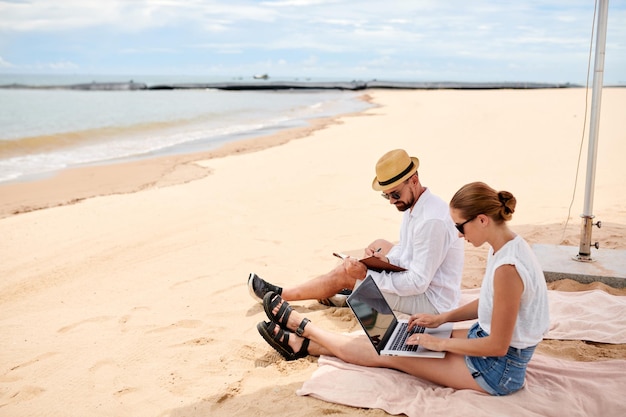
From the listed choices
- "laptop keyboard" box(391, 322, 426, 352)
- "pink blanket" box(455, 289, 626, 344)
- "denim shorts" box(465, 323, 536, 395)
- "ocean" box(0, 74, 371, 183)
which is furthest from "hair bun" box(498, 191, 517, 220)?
"ocean" box(0, 74, 371, 183)

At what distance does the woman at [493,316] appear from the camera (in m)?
2.53

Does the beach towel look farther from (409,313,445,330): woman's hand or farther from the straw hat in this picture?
the straw hat

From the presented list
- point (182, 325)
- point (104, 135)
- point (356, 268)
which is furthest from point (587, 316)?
→ point (104, 135)

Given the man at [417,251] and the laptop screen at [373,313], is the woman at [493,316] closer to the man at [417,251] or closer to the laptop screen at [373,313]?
the laptop screen at [373,313]

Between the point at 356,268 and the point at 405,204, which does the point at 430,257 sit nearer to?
the point at 405,204

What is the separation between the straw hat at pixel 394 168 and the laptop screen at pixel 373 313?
609 mm

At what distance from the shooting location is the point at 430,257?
132 inches

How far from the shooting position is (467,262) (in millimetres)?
5379

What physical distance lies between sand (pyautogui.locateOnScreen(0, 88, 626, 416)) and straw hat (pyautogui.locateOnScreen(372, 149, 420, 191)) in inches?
48.4

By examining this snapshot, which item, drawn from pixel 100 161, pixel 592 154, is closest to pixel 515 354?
pixel 592 154

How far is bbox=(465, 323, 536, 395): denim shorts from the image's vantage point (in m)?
2.74

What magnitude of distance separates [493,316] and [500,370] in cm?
41

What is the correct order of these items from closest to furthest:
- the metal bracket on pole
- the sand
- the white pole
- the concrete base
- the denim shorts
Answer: the denim shorts → the sand → the white pole → the concrete base → the metal bracket on pole

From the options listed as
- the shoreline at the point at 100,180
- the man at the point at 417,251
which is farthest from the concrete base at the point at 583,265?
the shoreline at the point at 100,180
